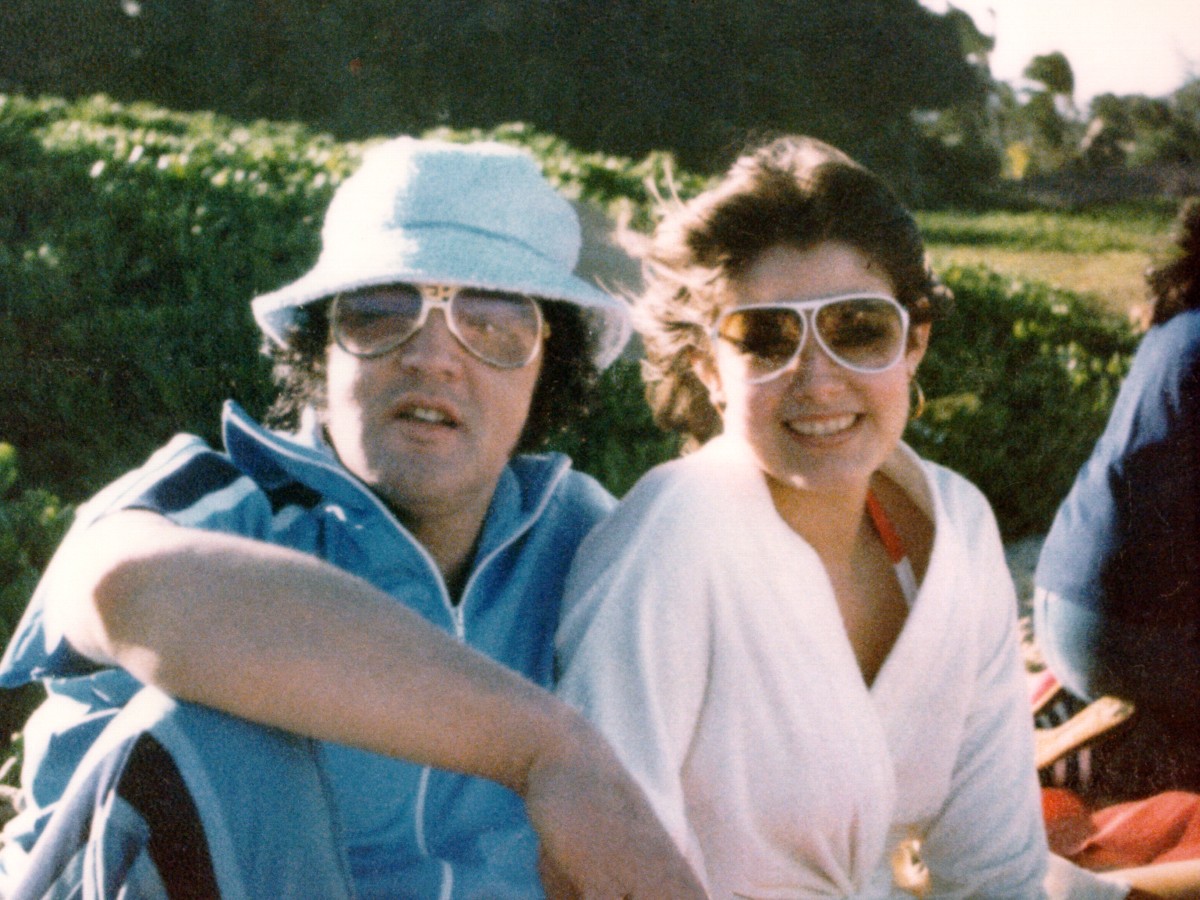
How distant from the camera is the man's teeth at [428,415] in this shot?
2.16 m

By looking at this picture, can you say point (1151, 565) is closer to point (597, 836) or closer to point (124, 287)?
point (597, 836)

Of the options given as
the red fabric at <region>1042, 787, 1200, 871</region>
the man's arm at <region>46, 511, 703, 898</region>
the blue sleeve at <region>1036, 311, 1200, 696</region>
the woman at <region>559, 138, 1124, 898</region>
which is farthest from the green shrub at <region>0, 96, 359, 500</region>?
the red fabric at <region>1042, 787, 1200, 871</region>

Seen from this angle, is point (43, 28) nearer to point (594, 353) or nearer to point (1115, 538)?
point (594, 353)

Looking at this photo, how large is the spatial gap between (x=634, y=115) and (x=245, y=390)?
14695mm

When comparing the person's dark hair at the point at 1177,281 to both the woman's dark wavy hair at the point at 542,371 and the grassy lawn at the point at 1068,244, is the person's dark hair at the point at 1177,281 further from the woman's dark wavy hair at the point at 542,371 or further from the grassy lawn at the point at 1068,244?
the grassy lawn at the point at 1068,244

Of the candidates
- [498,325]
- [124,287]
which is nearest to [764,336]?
[498,325]

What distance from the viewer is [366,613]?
1.55 m

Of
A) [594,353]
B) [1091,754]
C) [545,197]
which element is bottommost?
[1091,754]

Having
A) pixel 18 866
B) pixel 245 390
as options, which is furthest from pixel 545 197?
pixel 245 390

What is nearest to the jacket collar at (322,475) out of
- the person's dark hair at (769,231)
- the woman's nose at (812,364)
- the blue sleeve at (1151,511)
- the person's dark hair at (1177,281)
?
the person's dark hair at (769,231)

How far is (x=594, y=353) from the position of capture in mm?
2814

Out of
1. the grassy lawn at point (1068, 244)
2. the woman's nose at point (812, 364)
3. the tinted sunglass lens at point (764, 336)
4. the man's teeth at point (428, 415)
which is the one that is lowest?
the man's teeth at point (428, 415)

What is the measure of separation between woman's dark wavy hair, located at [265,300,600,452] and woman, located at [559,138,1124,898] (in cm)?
19

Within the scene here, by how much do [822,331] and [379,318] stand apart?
0.85 metres
